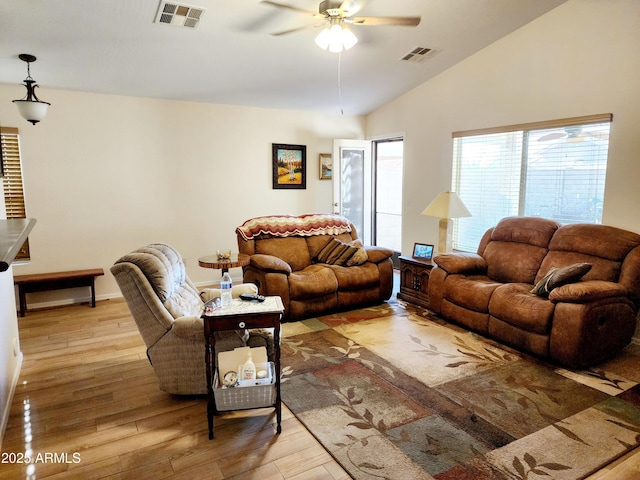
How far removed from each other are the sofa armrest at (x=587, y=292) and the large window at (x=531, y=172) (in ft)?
3.02

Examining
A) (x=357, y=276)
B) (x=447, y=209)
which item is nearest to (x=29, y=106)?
(x=357, y=276)

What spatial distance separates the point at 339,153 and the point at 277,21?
272 centimetres

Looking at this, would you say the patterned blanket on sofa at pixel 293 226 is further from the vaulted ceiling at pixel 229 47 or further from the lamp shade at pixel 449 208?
the vaulted ceiling at pixel 229 47

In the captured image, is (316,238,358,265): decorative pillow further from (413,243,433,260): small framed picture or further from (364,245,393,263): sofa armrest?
(413,243,433,260): small framed picture

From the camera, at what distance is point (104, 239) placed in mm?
4801

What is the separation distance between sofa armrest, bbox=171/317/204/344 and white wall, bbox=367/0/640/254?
3574mm

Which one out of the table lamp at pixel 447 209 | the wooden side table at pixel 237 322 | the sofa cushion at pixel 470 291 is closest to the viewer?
the wooden side table at pixel 237 322

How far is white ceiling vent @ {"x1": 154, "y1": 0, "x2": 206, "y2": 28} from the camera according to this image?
10.0ft

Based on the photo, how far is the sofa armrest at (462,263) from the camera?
3990 mm

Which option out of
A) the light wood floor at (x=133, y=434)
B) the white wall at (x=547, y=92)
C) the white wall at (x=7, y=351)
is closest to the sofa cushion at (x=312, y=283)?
the light wood floor at (x=133, y=434)

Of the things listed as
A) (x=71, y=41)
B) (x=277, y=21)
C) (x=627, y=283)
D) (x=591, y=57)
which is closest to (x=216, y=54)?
(x=277, y=21)

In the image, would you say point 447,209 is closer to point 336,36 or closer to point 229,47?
point 336,36

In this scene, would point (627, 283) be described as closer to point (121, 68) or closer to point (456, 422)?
point (456, 422)

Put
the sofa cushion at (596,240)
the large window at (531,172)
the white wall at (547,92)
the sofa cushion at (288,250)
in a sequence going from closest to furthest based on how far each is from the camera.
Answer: the sofa cushion at (596,240) → the white wall at (547,92) → the large window at (531,172) → the sofa cushion at (288,250)
